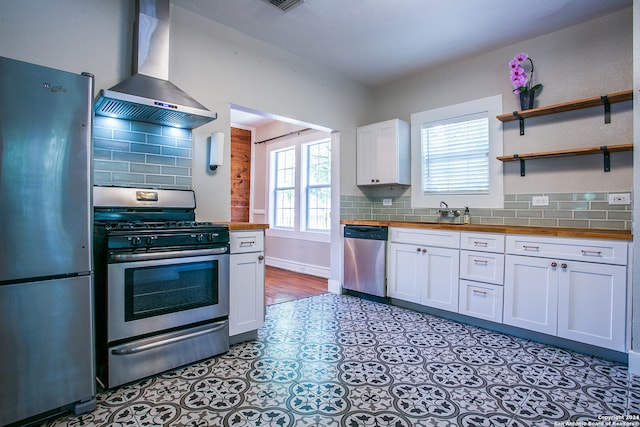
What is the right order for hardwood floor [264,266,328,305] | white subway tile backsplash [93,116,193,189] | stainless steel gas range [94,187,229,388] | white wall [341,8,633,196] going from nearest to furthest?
stainless steel gas range [94,187,229,388], white subway tile backsplash [93,116,193,189], white wall [341,8,633,196], hardwood floor [264,266,328,305]

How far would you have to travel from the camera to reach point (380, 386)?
193cm

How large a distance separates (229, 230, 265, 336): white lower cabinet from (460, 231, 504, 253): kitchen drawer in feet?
6.00

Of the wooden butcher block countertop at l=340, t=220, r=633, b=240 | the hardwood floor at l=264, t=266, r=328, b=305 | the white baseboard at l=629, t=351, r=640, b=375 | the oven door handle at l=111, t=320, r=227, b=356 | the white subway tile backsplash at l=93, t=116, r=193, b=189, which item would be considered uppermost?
the white subway tile backsplash at l=93, t=116, r=193, b=189

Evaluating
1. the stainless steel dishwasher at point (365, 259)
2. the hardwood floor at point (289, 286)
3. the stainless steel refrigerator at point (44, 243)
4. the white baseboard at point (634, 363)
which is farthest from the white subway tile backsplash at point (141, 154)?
the white baseboard at point (634, 363)

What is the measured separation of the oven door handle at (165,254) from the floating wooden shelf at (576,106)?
2896mm

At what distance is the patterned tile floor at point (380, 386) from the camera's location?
64.5 inches

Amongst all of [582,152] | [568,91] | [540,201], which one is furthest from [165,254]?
[568,91]

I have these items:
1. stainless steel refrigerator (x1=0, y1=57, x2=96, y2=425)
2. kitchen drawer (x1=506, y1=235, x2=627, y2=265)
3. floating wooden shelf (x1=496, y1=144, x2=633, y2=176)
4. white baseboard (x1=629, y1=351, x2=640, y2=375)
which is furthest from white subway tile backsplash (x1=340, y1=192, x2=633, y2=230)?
stainless steel refrigerator (x1=0, y1=57, x2=96, y2=425)

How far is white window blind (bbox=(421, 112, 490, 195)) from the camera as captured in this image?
350 cm

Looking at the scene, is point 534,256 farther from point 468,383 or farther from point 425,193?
point 425,193

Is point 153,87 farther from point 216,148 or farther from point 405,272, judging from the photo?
point 405,272

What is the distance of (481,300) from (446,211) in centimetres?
113

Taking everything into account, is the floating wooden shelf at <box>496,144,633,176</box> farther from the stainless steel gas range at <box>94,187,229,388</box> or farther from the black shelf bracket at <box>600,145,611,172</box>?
the stainless steel gas range at <box>94,187,229,388</box>

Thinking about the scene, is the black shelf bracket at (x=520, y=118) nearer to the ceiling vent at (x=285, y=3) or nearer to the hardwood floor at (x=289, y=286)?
the ceiling vent at (x=285, y=3)
